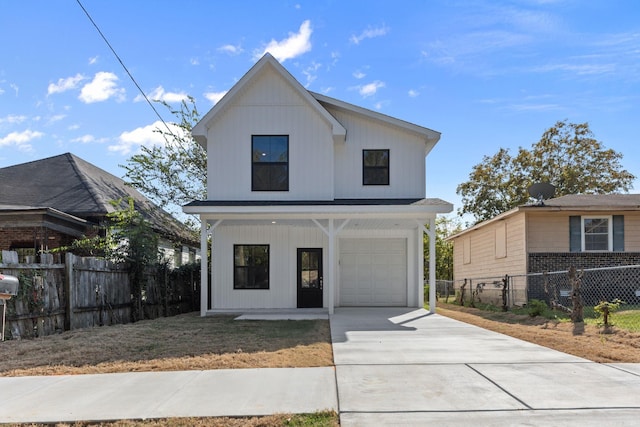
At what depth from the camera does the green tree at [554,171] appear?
32.7 metres

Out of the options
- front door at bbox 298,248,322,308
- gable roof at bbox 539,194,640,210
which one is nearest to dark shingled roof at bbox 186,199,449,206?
front door at bbox 298,248,322,308

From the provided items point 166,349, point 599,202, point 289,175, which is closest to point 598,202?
point 599,202

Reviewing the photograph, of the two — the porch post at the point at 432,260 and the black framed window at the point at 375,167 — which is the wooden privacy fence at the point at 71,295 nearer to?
the black framed window at the point at 375,167

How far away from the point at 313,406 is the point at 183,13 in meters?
12.2

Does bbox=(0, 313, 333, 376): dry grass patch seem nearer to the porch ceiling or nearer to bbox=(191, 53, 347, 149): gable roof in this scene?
the porch ceiling

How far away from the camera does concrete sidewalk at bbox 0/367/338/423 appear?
477 cm

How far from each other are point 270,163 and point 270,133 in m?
0.89

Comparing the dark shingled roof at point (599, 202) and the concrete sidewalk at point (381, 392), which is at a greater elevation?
the dark shingled roof at point (599, 202)

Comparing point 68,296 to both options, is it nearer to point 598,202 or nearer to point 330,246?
point 330,246

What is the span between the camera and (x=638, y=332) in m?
9.11

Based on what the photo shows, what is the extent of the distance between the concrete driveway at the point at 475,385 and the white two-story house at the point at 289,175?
21.7 ft

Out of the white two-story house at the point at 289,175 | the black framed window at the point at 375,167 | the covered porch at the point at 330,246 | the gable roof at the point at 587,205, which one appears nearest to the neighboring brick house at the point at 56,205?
the covered porch at the point at 330,246

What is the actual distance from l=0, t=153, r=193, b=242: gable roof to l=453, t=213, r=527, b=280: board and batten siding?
12.8 metres

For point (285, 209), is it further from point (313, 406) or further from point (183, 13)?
point (313, 406)
